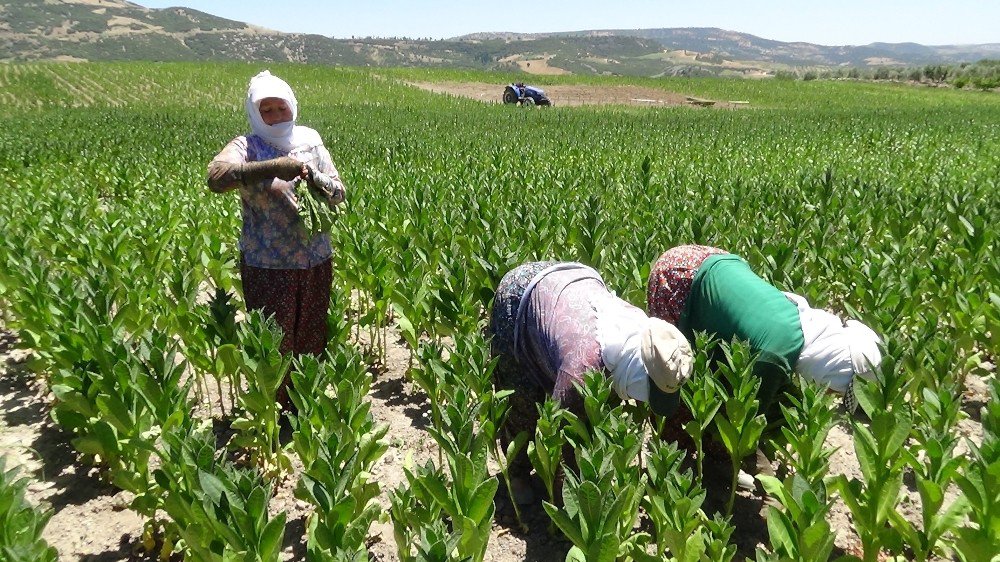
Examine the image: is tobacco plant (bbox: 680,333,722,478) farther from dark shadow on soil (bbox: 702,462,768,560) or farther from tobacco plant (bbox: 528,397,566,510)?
tobacco plant (bbox: 528,397,566,510)

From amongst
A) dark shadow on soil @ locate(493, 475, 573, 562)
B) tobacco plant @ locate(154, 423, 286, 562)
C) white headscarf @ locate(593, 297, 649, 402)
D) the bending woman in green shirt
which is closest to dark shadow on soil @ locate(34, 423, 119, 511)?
tobacco plant @ locate(154, 423, 286, 562)

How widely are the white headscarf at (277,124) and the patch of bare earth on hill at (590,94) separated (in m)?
31.6

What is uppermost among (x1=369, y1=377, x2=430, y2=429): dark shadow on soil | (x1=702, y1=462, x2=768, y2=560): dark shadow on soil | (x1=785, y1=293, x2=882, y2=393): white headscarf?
(x1=785, y1=293, x2=882, y2=393): white headscarf

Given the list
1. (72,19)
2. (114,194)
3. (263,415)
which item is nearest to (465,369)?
(263,415)

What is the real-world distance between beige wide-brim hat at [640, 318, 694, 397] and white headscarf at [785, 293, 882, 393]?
25.9 inches

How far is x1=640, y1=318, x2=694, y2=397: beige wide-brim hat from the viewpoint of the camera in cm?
228

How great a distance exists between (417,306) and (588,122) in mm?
17748

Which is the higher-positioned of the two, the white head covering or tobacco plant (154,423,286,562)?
the white head covering

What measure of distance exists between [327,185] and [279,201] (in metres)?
0.26

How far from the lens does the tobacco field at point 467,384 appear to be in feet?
6.96

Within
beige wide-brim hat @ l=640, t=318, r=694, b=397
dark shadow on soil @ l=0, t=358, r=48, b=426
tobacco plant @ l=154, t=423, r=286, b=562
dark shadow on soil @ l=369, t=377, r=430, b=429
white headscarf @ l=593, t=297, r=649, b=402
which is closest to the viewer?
tobacco plant @ l=154, t=423, r=286, b=562

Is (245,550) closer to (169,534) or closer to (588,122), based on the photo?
(169,534)

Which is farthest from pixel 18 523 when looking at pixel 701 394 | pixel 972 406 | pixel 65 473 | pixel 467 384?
pixel 972 406

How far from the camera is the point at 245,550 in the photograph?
6.52ft
